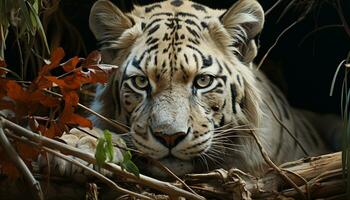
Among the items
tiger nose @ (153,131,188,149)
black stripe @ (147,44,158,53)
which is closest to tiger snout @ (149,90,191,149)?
tiger nose @ (153,131,188,149)

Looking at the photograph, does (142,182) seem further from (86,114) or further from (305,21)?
(305,21)

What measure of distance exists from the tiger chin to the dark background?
883mm

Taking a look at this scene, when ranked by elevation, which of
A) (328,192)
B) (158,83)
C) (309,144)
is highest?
(158,83)

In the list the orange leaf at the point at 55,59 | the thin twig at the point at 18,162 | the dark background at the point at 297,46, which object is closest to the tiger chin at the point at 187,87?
the orange leaf at the point at 55,59

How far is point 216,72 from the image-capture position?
3.03 meters

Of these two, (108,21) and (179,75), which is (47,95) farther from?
(108,21)

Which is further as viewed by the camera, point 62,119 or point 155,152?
point 155,152

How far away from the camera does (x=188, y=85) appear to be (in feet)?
9.59

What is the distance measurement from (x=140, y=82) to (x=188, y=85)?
18 cm

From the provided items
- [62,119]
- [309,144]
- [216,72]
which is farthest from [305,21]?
[62,119]

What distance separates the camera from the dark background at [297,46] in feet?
13.7

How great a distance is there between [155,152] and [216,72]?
1.39 ft

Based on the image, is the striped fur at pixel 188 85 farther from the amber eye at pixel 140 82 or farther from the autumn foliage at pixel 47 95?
the autumn foliage at pixel 47 95

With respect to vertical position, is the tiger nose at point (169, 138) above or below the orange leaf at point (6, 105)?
below
